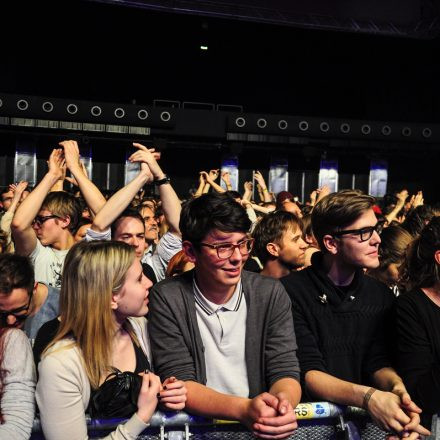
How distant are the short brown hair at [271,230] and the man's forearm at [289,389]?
1248 millimetres

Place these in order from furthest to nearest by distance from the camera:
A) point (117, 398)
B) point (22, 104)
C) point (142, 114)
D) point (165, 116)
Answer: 1. point (165, 116)
2. point (142, 114)
3. point (22, 104)
4. point (117, 398)

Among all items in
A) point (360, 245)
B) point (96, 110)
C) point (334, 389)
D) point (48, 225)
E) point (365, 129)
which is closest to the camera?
point (334, 389)

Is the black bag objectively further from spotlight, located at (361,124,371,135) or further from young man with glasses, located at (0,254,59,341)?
spotlight, located at (361,124,371,135)

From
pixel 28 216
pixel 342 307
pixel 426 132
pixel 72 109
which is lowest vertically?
pixel 342 307

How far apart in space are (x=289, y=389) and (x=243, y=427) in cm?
21

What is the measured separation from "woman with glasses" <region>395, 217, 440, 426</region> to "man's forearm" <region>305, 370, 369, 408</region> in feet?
0.66

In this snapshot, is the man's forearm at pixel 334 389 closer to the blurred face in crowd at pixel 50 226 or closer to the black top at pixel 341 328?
the black top at pixel 341 328

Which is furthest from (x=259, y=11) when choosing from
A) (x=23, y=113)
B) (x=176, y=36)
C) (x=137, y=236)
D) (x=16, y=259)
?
(x=16, y=259)

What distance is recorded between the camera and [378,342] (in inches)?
84.4

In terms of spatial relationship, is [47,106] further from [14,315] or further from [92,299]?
[92,299]

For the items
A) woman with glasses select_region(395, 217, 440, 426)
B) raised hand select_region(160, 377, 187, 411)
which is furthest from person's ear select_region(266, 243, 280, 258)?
raised hand select_region(160, 377, 187, 411)

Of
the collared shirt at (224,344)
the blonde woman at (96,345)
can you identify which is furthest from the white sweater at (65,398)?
the collared shirt at (224,344)

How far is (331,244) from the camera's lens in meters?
2.28

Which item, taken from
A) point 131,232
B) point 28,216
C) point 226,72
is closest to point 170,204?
point 131,232
